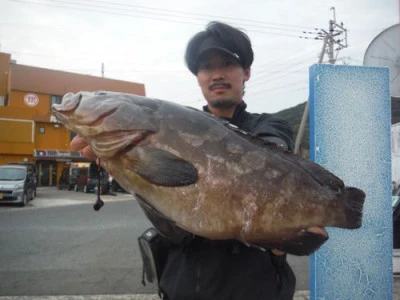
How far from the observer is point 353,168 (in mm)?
4043

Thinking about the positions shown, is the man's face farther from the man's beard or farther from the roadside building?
the roadside building

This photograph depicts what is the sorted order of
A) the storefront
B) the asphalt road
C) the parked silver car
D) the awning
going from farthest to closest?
the storefront, the awning, the parked silver car, the asphalt road

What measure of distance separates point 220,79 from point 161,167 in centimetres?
78

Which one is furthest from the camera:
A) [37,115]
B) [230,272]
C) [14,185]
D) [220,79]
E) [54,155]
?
[54,155]

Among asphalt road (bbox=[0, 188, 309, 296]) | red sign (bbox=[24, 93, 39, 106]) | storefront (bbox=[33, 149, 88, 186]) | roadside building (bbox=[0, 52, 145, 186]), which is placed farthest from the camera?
red sign (bbox=[24, 93, 39, 106])

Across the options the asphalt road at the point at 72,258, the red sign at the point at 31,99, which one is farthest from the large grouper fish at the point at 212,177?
the red sign at the point at 31,99

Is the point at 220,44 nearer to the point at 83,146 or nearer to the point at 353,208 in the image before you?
the point at 83,146

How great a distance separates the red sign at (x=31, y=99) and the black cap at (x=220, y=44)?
40.3 metres

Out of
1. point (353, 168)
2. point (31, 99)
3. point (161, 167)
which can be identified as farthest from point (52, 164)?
point (161, 167)

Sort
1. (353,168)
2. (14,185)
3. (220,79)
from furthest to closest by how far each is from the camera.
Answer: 1. (14,185)
2. (353,168)
3. (220,79)

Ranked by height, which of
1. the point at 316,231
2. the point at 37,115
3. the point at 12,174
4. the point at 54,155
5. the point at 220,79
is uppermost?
the point at 37,115

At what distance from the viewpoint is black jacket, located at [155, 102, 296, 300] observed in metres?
2.05

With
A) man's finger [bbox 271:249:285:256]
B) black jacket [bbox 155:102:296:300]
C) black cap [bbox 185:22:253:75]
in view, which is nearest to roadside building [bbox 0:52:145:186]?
black cap [bbox 185:22:253:75]

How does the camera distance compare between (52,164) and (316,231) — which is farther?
(52,164)
